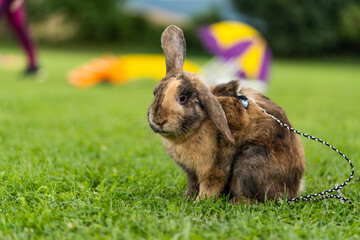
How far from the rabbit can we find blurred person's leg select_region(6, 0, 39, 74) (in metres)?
8.13

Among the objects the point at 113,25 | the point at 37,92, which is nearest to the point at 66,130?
the point at 37,92

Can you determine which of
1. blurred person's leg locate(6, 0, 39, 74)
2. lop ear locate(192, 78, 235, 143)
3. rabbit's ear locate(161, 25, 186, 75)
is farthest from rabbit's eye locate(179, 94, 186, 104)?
blurred person's leg locate(6, 0, 39, 74)

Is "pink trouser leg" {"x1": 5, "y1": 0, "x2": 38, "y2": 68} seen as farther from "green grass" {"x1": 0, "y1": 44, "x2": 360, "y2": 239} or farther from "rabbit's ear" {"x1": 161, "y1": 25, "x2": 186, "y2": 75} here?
"rabbit's ear" {"x1": 161, "y1": 25, "x2": 186, "y2": 75}

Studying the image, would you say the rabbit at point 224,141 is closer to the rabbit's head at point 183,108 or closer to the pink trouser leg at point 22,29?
the rabbit's head at point 183,108

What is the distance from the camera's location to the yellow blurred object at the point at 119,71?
424 inches

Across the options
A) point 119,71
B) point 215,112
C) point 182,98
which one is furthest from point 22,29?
point 215,112

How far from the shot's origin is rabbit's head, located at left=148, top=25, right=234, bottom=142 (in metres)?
A: 2.65

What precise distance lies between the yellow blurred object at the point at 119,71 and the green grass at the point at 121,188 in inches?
172

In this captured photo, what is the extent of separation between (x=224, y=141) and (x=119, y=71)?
8.94 meters

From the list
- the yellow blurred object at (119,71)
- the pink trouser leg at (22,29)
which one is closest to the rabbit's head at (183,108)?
the yellow blurred object at (119,71)

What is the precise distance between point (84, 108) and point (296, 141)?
16.2 ft

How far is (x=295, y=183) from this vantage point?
300 centimetres

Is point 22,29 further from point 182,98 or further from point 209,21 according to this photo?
point 209,21

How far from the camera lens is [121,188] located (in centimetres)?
315
